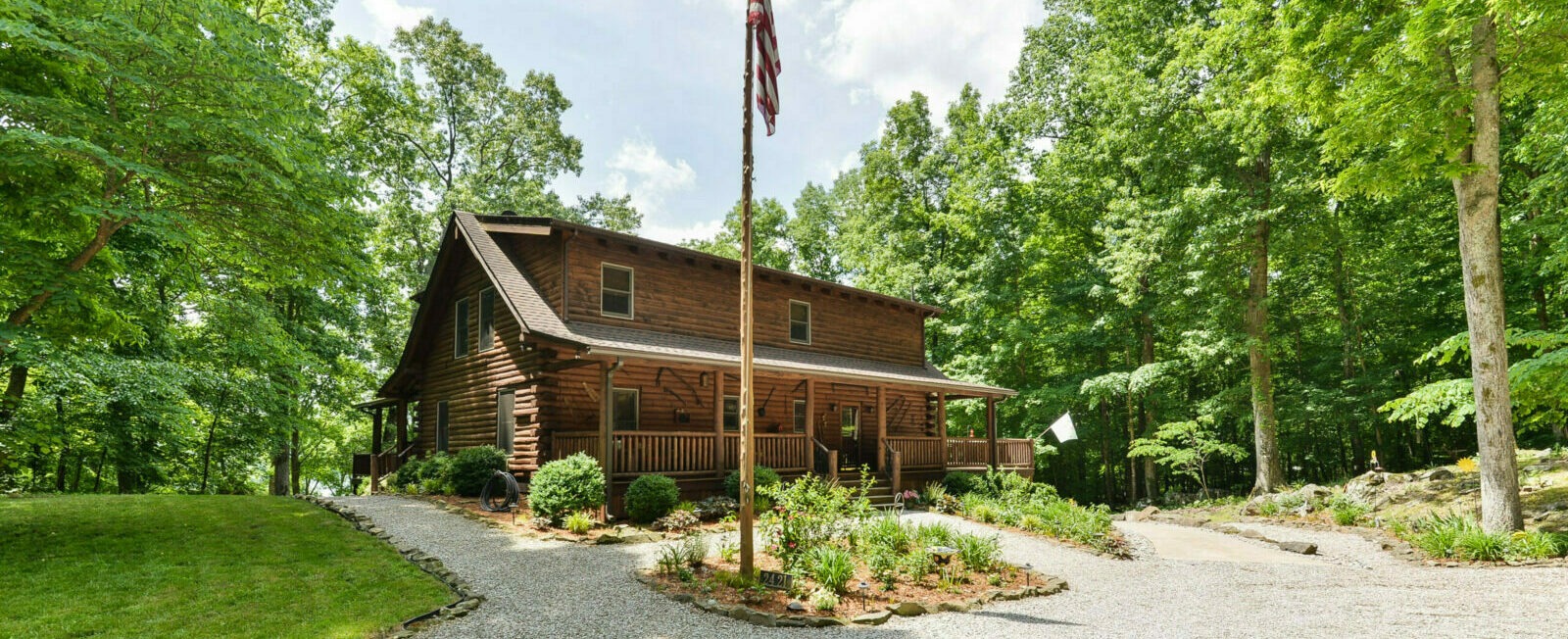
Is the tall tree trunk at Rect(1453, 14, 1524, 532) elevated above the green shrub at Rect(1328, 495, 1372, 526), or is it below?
above

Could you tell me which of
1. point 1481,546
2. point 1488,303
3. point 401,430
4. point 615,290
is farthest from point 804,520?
point 401,430

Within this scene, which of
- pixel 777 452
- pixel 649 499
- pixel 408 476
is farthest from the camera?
pixel 408 476

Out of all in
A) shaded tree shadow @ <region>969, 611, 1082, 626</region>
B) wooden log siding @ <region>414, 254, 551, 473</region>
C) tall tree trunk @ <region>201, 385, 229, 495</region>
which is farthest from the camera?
tall tree trunk @ <region>201, 385, 229, 495</region>

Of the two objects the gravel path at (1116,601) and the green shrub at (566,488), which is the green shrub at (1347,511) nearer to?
the gravel path at (1116,601)

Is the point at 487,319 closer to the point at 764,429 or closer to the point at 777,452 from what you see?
the point at 764,429

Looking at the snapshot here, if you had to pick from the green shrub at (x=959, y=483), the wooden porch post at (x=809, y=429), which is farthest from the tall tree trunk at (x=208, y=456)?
the green shrub at (x=959, y=483)

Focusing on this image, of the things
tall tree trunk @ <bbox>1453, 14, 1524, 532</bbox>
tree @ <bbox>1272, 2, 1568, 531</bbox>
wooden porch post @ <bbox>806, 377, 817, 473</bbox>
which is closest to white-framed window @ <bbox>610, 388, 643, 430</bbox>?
wooden porch post @ <bbox>806, 377, 817, 473</bbox>

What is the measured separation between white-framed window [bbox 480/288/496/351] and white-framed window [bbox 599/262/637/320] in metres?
2.71

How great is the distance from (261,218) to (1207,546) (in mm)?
15932

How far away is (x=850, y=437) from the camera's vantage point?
19344 millimetres

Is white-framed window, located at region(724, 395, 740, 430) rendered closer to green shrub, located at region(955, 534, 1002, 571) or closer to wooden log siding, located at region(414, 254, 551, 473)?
wooden log siding, located at region(414, 254, 551, 473)

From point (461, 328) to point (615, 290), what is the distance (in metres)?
4.87

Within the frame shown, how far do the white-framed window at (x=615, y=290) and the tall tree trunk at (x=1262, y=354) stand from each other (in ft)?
52.4

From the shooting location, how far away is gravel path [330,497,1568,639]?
6.27m
